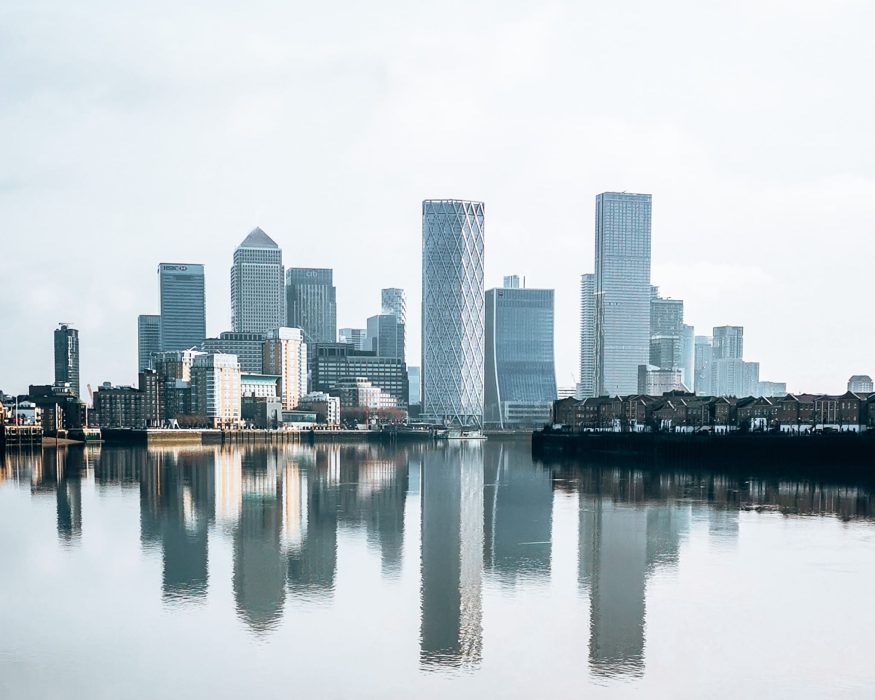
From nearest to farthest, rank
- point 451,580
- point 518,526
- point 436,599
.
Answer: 1. point 436,599
2. point 451,580
3. point 518,526

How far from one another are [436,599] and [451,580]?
153 inches

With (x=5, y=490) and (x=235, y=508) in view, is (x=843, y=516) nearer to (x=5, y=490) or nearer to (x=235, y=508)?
(x=235, y=508)

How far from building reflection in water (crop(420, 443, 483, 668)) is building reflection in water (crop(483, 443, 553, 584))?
88 centimetres

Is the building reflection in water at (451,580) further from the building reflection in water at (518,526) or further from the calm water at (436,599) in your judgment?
the building reflection in water at (518,526)

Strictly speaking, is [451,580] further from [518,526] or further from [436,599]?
[518,526]

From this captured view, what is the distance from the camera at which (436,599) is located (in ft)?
135

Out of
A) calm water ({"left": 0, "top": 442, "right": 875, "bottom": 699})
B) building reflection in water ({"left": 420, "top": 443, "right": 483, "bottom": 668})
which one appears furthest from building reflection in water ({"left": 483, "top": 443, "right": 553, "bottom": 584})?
building reflection in water ({"left": 420, "top": 443, "right": 483, "bottom": 668})

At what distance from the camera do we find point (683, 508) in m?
73.9

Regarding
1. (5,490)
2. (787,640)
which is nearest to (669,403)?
(5,490)

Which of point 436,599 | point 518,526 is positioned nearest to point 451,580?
point 436,599

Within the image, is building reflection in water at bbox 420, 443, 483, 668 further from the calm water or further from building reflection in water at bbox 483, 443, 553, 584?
building reflection in water at bbox 483, 443, 553, 584

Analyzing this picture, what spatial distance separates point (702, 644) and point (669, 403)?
5543 inches

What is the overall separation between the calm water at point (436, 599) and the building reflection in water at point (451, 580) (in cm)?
15

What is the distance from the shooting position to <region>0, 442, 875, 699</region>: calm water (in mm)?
30828
